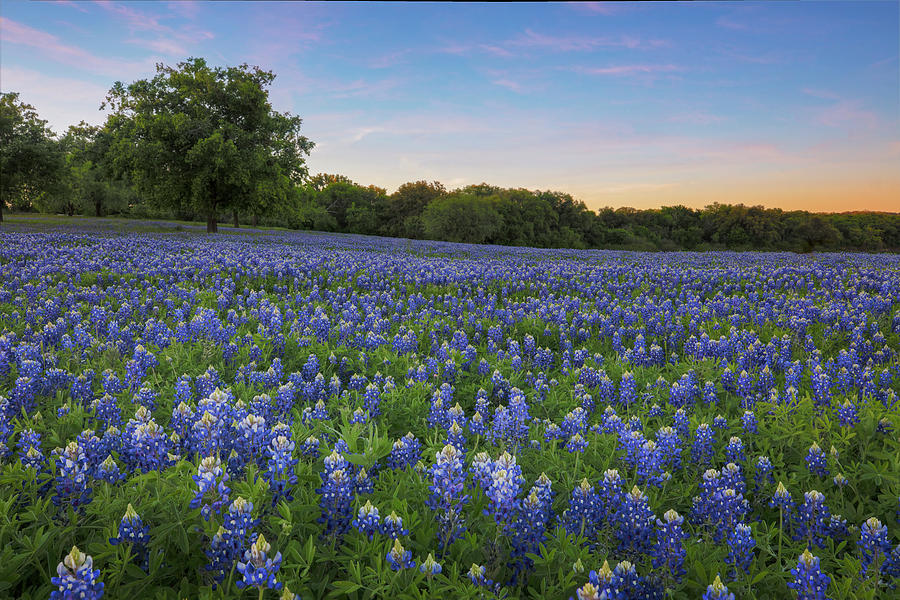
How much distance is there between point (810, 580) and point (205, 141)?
97.8 ft

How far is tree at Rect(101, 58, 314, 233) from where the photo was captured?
88.1ft

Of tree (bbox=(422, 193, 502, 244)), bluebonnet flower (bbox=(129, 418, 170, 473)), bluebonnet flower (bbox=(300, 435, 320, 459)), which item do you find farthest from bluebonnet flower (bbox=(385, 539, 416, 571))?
tree (bbox=(422, 193, 502, 244))

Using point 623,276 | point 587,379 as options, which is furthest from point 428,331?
point 623,276

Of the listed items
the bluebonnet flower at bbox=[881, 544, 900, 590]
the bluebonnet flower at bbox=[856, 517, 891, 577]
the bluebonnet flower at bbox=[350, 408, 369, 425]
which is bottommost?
the bluebonnet flower at bbox=[881, 544, 900, 590]

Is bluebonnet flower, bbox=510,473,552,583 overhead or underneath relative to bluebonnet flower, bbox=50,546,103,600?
underneath


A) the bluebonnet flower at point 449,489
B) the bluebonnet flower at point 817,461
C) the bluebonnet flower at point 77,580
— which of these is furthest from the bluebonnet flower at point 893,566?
the bluebonnet flower at point 77,580

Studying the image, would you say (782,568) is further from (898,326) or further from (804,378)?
(898,326)

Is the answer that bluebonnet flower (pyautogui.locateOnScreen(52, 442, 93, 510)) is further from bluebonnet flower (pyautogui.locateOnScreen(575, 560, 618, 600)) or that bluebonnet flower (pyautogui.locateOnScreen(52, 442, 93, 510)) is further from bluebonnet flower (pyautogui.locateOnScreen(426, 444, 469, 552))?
bluebonnet flower (pyautogui.locateOnScreen(575, 560, 618, 600))

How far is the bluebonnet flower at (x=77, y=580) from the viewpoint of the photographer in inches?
63.9

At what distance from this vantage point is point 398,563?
198 cm

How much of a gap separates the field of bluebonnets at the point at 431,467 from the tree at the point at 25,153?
1368 inches

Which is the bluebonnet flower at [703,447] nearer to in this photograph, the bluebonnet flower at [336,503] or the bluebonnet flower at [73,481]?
the bluebonnet flower at [336,503]

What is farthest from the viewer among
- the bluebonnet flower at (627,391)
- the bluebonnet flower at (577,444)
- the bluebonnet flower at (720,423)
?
the bluebonnet flower at (627,391)

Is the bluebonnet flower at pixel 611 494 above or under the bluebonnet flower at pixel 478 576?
above
